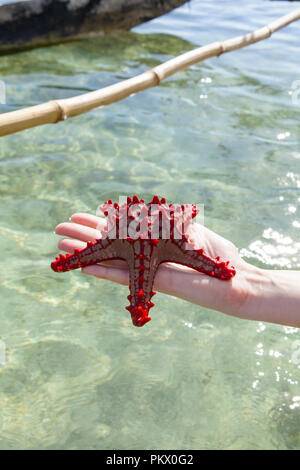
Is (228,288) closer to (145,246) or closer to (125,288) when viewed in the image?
(145,246)

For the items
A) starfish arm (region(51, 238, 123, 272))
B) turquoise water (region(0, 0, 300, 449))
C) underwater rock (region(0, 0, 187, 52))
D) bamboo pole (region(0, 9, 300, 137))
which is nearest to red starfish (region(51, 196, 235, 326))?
starfish arm (region(51, 238, 123, 272))

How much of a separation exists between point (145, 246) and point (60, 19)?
11031mm

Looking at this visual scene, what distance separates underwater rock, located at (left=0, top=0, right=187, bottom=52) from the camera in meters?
11.5

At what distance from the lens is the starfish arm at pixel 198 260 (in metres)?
3.26

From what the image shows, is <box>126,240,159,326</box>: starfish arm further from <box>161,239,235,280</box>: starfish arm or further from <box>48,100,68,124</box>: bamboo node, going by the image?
<box>48,100,68,124</box>: bamboo node

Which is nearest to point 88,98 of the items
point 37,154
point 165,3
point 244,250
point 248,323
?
point 37,154

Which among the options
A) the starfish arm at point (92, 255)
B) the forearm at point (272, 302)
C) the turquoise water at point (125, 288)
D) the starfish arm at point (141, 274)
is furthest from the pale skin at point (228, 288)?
the turquoise water at point (125, 288)

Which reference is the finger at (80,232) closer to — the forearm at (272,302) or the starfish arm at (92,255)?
the starfish arm at (92,255)

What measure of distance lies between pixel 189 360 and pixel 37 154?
14.1ft

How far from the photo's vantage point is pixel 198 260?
10.7 feet

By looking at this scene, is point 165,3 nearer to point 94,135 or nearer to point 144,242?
point 94,135

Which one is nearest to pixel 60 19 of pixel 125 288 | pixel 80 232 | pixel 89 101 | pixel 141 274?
pixel 89 101

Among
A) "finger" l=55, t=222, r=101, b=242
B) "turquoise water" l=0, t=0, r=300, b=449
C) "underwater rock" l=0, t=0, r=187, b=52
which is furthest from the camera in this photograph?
"underwater rock" l=0, t=0, r=187, b=52

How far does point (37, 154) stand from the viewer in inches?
277
